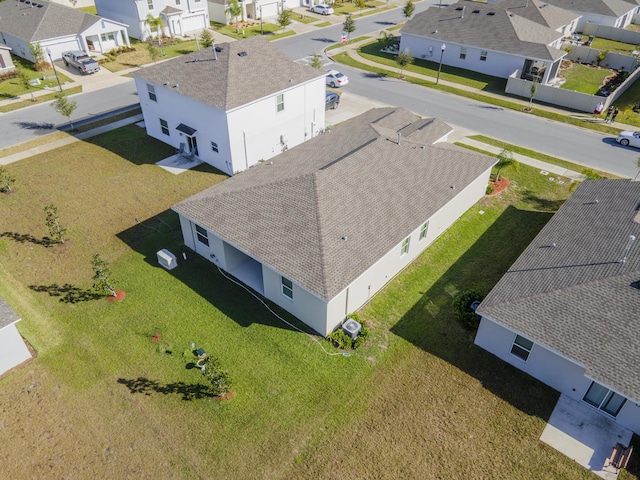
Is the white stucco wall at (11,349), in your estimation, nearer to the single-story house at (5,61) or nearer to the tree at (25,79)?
the tree at (25,79)

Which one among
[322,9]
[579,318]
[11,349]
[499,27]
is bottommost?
[11,349]

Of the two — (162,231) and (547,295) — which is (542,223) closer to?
(547,295)

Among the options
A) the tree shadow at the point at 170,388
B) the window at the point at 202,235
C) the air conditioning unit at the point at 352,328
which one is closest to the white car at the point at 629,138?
the air conditioning unit at the point at 352,328

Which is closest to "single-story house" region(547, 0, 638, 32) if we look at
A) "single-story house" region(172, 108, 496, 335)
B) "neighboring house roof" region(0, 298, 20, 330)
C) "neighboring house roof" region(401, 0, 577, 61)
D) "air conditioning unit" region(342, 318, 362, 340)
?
"neighboring house roof" region(401, 0, 577, 61)

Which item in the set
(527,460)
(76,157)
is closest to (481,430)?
(527,460)

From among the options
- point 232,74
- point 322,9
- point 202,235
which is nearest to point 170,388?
point 202,235

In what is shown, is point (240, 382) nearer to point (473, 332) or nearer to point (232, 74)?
point (473, 332)
